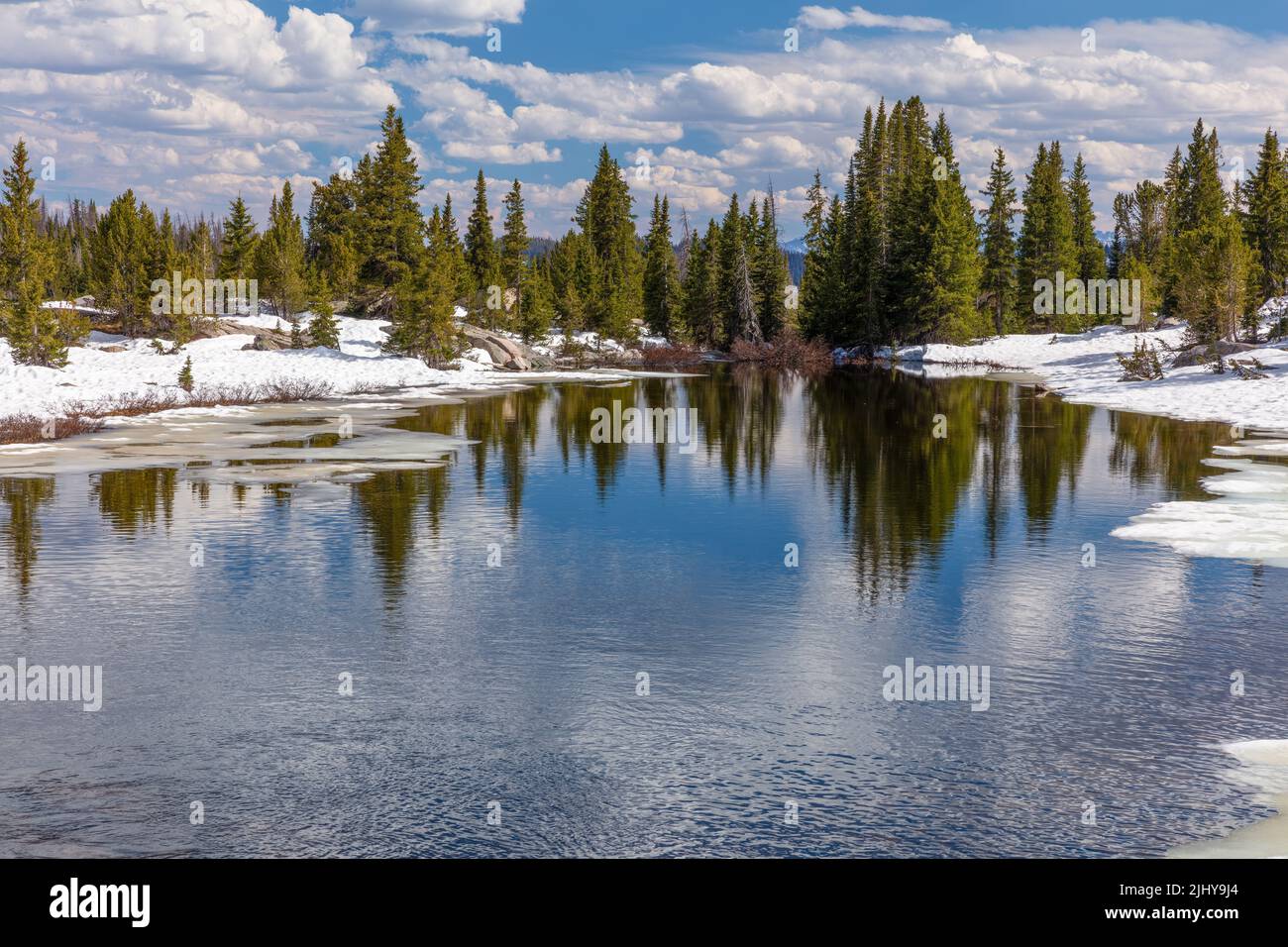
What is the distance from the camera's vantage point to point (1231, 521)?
18406 mm

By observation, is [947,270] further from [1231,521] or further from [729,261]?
[1231,521]

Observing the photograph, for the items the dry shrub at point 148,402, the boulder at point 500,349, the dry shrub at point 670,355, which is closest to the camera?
the dry shrub at point 148,402

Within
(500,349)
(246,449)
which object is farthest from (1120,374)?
(246,449)

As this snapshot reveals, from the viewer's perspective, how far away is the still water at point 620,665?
7.86 meters

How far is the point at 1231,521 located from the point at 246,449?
21957 mm

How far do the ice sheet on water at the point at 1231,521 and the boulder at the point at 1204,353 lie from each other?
28659mm

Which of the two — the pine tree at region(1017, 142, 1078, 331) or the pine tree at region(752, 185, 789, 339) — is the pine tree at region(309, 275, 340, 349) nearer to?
the pine tree at region(752, 185, 789, 339)

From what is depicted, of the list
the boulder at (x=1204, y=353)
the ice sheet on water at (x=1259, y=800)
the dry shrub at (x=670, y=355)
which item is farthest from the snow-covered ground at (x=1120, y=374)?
the ice sheet on water at (x=1259, y=800)

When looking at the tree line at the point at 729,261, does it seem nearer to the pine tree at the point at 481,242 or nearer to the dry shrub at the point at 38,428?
the pine tree at the point at 481,242

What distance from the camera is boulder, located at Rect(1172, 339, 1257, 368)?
162 feet

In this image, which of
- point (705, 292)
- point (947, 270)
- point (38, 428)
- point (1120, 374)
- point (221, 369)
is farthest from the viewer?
point (705, 292)

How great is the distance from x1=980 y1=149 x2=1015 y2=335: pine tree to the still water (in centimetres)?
6981

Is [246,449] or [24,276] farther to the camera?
[24,276]

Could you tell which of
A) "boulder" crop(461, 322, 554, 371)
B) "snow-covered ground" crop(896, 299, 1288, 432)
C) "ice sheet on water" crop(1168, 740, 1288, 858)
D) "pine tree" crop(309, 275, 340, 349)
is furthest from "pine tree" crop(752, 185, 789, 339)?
"ice sheet on water" crop(1168, 740, 1288, 858)
